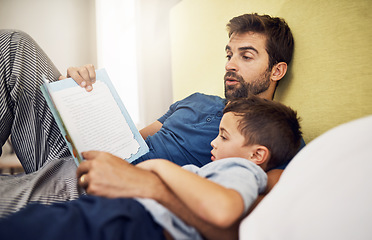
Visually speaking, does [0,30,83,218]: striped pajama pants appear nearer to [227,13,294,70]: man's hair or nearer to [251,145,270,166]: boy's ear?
[251,145,270,166]: boy's ear

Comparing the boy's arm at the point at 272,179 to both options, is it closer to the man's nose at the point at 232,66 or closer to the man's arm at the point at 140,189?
the man's arm at the point at 140,189

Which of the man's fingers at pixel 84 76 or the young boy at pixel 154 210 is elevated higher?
the man's fingers at pixel 84 76

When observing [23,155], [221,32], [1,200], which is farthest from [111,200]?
[221,32]

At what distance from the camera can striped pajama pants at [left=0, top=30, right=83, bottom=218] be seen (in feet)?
2.33

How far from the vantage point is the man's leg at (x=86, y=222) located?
37cm

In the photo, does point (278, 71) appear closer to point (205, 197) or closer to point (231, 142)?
point (231, 142)

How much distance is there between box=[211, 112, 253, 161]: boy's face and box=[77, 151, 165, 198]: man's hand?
0.25 m

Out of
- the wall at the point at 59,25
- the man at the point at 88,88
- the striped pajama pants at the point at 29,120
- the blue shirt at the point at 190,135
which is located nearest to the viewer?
the man at the point at 88,88

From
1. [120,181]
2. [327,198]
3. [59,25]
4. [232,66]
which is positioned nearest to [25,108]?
[120,181]

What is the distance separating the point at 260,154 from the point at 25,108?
773 millimetres

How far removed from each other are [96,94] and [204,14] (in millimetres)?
895

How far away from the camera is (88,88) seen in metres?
0.72

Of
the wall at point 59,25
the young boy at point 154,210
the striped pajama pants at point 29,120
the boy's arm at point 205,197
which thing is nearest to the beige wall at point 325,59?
the young boy at point 154,210

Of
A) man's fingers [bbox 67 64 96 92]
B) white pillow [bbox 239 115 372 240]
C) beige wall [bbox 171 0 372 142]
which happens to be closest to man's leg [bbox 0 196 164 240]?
white pillow [bbox 239 115 372 240]
